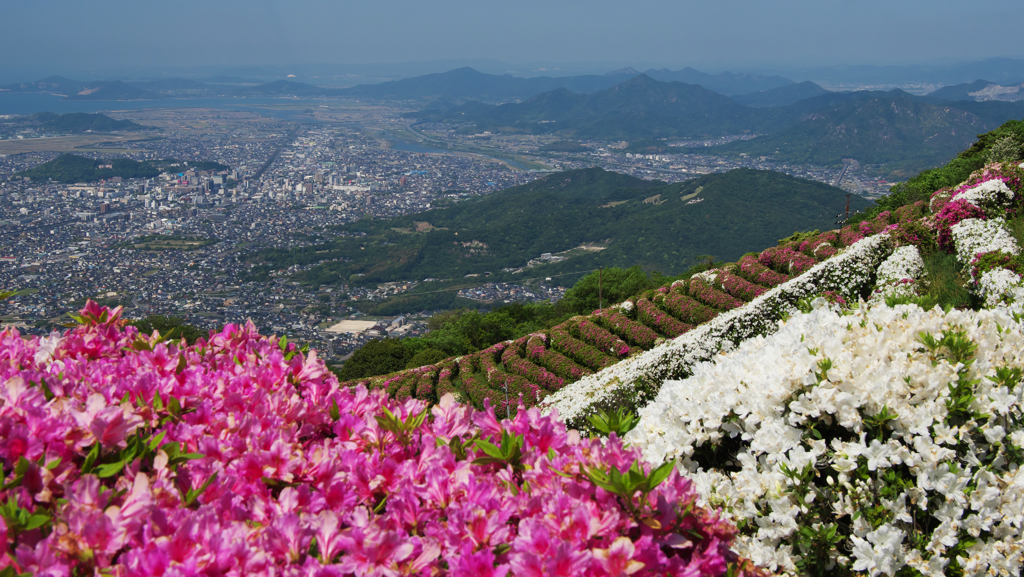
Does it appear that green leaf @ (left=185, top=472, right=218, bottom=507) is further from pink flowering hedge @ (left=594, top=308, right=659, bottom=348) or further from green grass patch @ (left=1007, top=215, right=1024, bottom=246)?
pink flowering hedge @ (left=594, top=308, right=659, bottom=348)

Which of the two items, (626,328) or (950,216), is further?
(626,328)

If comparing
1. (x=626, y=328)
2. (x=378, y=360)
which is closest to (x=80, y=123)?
(x=378, y=360)

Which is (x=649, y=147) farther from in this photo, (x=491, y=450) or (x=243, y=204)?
(x=491, y=450)

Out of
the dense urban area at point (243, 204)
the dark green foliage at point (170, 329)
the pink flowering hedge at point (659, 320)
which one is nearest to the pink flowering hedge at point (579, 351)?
the pink flowering hedge at point (659, 320)

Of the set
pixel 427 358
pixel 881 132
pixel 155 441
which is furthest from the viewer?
pixel 881 132

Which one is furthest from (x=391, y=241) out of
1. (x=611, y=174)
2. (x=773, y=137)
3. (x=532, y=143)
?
(x=773, y=137)

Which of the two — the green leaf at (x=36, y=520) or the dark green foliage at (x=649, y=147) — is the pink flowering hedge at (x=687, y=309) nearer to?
the green leaf at (x=36, y=520)
